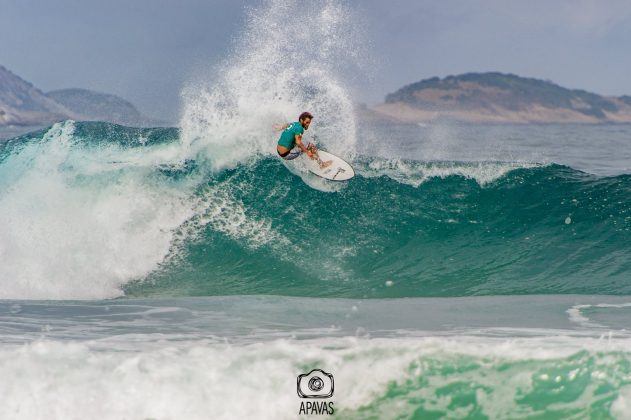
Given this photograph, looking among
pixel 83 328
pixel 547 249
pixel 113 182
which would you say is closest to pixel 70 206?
pixel 113 182

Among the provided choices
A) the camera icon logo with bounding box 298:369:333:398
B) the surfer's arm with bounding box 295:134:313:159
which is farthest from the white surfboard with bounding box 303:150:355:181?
the camera icon logo with bounding box 298:369:333:398

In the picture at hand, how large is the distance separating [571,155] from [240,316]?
2103 cm

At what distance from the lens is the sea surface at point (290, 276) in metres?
4.93

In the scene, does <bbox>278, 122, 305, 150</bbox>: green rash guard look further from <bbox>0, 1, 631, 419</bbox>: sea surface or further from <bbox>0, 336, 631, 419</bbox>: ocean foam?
<bbox>0, 336, 631, 419</bbox>: ocean foam

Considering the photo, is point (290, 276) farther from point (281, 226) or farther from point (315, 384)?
point (315, 384)

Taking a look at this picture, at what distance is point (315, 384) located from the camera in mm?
4988

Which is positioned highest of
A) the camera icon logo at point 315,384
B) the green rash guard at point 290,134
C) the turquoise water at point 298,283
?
the green rash guard at point 290,134

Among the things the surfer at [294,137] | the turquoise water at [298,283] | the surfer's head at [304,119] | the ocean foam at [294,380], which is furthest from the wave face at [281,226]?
the ocean foam at [294,380]

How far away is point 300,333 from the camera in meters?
6.29

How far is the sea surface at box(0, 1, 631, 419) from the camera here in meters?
4.93

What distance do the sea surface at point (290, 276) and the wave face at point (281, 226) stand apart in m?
0.04

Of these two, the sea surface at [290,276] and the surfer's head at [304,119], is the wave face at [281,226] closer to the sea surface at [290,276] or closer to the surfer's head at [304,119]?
the sea surface at [290,276]

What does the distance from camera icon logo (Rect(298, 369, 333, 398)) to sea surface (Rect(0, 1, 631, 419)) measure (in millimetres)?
58

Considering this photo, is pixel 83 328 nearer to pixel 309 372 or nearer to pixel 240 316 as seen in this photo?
pixel 240 316
